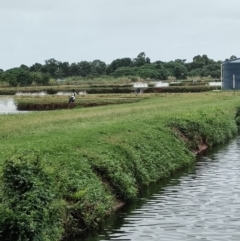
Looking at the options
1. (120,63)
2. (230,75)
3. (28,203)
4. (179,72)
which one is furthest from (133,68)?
(28,203)

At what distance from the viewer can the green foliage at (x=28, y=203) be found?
1322 centimetres

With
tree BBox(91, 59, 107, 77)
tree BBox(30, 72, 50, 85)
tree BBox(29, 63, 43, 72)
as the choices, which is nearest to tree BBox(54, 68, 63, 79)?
tree BBox(29, 63, 43, 72)

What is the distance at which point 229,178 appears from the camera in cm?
2330

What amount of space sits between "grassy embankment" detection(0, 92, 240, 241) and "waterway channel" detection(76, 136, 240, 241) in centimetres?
50

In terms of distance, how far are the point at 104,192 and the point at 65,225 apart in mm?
3068

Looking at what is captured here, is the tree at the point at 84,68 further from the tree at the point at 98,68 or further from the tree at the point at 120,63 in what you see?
the tree at the point at 120,63

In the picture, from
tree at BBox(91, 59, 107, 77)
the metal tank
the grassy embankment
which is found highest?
tree at BBox(91, 59, 107, 77)


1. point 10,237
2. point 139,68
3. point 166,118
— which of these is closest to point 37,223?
point 10,237

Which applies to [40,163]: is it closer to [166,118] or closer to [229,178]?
[229,178]

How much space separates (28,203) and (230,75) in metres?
73.7

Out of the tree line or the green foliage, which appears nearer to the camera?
the green foliage

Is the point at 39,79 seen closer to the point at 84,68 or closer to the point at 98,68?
the point at 98,68

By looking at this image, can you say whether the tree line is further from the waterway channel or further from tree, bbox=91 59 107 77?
the waterway channel

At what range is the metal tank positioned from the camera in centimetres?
8450
